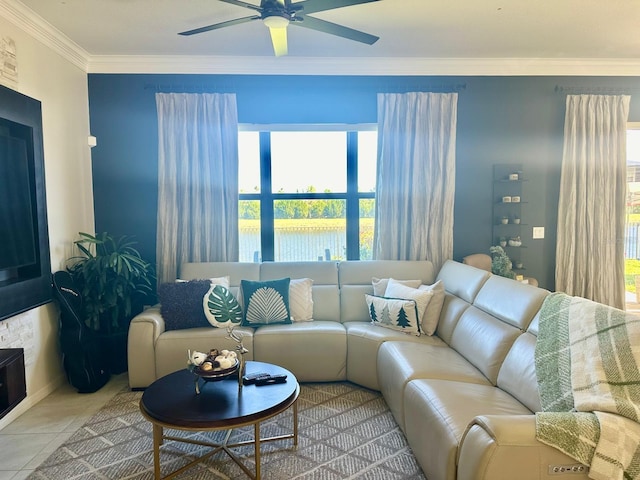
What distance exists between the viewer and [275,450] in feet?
7.64

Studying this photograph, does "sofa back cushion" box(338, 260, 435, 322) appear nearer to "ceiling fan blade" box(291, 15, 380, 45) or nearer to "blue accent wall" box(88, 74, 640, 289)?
"blue accent wall" box(88, 74, 640, 289)

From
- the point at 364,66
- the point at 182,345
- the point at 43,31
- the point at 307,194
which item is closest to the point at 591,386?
the point at 182,345

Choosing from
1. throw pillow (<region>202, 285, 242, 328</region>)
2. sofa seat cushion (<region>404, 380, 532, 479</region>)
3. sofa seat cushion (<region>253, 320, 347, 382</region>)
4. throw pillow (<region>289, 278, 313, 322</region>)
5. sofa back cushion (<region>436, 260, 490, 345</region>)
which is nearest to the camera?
sofa seat cushion (<region>404, 380, 532, 479</region>)

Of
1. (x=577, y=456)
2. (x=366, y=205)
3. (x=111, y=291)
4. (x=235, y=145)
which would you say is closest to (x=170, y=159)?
(x=235, y=145)

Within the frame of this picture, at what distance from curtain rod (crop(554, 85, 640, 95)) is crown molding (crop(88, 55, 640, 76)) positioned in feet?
0.43

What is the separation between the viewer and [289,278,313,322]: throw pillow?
11.4 ft

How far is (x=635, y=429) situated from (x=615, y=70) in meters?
3.90

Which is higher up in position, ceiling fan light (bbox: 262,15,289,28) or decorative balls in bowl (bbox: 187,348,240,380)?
ceiling fan light (bbox: 262,15,289,28)

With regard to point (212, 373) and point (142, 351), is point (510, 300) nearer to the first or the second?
point (212, 373)

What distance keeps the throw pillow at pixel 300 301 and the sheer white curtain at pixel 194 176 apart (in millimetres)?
861

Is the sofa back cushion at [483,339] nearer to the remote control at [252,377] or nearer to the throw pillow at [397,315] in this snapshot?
the throw pillow at [397,315]

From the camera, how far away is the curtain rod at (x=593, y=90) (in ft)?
13.0

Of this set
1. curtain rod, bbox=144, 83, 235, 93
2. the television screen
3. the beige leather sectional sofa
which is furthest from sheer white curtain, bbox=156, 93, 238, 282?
the television screen

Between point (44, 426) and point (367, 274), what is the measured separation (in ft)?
8.71
